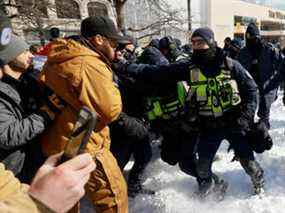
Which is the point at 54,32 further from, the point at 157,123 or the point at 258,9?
the point at 258,9

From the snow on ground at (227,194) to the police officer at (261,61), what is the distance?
3.16 ft

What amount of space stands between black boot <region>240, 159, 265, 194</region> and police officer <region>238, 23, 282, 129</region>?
201 centimetres

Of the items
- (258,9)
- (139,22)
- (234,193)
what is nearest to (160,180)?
(234,193)

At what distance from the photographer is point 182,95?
10.5 feet

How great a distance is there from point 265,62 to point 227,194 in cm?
257

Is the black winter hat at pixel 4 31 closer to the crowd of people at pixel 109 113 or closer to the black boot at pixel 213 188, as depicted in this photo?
the crowd of people at pixel 109 113

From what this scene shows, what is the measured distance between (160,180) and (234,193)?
0.94m

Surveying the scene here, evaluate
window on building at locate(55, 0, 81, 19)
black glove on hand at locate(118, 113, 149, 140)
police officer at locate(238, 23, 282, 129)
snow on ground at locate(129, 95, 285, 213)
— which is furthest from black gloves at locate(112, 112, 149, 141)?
window on building at locate(55, 0, 81, 19)

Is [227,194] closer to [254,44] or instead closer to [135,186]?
[135,186]

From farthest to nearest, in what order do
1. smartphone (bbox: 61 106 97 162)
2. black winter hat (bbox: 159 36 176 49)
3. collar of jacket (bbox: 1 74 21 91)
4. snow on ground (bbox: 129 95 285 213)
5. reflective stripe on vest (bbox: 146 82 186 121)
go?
black winter hat (bbox: 159 36 176 49) → snow on ground (bbox: 129 95 285 213) → reflective stripe on vest (bbox: 146 82 186 121) → collar of jacket (bbox: 1 74 21 91) → smartphone (bbox: 61 106 97 162)

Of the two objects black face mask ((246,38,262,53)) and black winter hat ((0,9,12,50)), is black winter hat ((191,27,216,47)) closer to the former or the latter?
black winter hat ((0,9,12,50))

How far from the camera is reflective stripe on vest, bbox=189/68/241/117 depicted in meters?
3.04

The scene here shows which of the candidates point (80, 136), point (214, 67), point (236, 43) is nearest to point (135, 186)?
point (214, 67)

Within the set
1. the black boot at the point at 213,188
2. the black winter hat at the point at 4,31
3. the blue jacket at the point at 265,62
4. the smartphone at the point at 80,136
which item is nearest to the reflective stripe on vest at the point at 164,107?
the black boot at the point at 213,188
